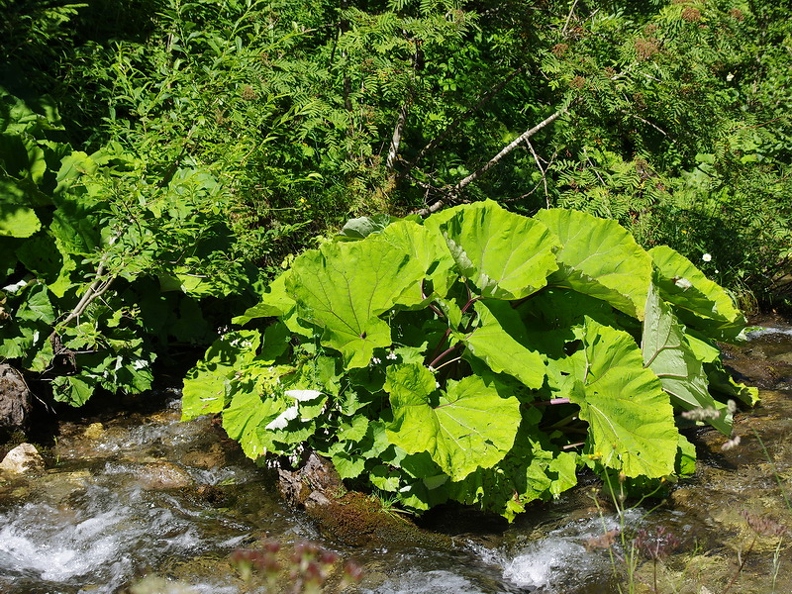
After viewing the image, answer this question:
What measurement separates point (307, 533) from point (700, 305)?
203cm

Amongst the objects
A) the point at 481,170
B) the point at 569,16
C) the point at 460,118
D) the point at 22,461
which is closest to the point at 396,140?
the point at 460,118

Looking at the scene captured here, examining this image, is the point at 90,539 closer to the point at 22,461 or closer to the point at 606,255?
the point at 22,461

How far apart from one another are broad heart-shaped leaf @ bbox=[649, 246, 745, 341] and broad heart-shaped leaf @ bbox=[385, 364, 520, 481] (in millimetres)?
1180

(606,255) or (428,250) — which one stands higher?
(428,250)

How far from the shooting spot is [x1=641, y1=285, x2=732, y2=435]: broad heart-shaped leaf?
3469mm

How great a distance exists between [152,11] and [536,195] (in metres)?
2.96

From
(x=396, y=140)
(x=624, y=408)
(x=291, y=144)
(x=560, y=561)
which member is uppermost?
(x=291, y=144)

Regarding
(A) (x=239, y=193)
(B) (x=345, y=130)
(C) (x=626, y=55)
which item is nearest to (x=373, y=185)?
(B) (x=345, y=130)

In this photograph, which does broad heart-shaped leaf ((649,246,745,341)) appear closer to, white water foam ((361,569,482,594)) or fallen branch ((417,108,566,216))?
white water foam ((361,569,482,594))

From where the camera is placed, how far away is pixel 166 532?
3.18m

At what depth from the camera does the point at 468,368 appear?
11.7ft

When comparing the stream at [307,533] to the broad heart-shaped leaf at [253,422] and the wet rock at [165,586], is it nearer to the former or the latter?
the wet rock at [165,586]

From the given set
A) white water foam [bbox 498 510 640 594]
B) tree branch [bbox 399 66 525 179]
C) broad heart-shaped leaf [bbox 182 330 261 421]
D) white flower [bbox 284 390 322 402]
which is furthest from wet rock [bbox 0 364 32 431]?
tree branch [bbox 399 66 525 179]

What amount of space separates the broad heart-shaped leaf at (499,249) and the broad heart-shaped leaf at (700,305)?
0.84 m
